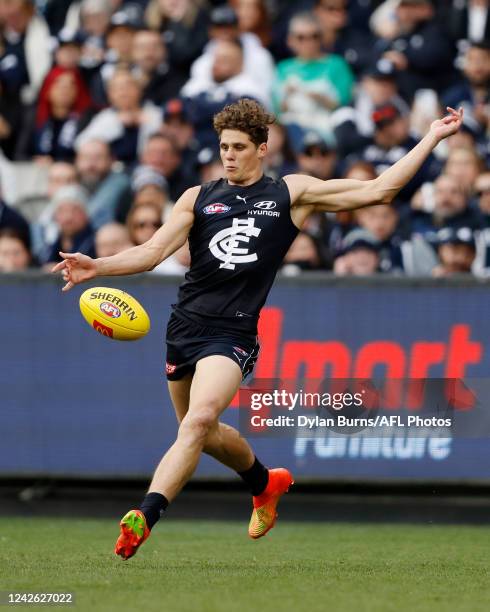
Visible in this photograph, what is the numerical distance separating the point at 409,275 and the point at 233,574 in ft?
15.7

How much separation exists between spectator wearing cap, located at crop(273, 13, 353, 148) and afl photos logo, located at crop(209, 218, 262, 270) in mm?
6919

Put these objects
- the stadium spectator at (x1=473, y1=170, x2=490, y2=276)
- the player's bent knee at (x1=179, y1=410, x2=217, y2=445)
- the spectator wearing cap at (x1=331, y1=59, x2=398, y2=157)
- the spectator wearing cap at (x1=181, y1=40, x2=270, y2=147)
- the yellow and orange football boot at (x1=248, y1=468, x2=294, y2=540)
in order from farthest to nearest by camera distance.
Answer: the spectator wearing cap at (x1=181, y1=40, x2=270, y2=147) < the spectator wearing cap at (x1=331, y1=59, x2=398, y2=157) < the stadium spectator at (x1=473, y1=170, x2=490, y2=276) < the yellow and orange football boot at (x1=248, y1=468, x2=294, y2=540) < the player's bent knee at (x1=179, y1=410, x2=217, y2=445)

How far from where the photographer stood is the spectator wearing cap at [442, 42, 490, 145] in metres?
14.6

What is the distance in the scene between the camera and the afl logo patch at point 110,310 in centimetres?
800

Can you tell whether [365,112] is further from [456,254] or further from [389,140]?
[456,254]

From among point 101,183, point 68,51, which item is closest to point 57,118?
point 68,51

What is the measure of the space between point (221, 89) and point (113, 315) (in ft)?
24.8

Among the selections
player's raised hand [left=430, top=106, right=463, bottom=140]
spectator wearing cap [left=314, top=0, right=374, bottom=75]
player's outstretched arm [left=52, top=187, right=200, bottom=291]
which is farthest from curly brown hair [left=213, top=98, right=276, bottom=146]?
spectator wearing cap [left=314, top=0, right=374, bottom=75]

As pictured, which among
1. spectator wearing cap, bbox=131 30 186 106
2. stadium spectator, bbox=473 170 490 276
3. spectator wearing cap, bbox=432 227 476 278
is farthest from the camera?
spectator wearing cap, bbox=131 30 186 106

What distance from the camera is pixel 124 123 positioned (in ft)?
50.5

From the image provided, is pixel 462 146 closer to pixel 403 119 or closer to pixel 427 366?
pixel 403 119

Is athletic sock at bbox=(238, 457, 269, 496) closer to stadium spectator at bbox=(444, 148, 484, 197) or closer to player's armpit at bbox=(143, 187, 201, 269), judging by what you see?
player's armpit at bbox=(143, 187, 201, 269)

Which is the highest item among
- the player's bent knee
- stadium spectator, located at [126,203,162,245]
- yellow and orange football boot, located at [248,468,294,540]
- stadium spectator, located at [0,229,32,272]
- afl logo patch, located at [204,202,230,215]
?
afl logo patch, located at [204,202,230,215]

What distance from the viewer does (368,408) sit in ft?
37.1
